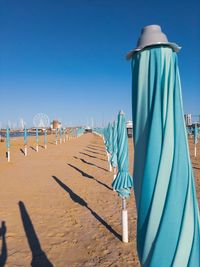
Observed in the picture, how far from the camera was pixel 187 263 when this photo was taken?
1368 millimetres

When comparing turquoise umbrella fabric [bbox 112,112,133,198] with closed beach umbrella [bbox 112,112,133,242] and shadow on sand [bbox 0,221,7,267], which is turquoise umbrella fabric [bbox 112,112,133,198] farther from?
shadow on sand [bbox 0,221,7,267]

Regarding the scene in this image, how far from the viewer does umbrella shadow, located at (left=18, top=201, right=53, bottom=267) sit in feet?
13.8

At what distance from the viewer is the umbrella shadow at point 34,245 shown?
4215 millimetres

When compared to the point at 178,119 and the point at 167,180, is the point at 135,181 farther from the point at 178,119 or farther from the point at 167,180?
the point at 178,119

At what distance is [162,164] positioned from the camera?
1.44 m

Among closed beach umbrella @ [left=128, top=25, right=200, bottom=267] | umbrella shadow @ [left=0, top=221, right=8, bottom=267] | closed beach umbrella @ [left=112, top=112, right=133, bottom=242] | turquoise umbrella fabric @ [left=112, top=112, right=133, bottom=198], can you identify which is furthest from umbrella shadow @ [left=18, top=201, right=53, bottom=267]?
closed beach umbrella @ [left=128, top=25, right=200, bottom=267]

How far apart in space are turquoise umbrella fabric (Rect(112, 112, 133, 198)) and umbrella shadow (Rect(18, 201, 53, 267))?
1.66 m

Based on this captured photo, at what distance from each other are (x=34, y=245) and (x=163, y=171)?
4.14m

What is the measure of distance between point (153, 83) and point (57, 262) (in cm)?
367

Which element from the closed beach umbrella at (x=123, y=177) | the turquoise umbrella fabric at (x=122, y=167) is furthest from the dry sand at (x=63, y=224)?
the turquoise umbrella fabric at (x=122, y=167)

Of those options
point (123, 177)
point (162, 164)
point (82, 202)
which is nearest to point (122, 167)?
point (123, 177)

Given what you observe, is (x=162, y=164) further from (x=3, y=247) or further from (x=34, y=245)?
(x=3, y=247)

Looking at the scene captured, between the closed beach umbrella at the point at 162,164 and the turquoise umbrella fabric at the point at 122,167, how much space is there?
3.36 metres

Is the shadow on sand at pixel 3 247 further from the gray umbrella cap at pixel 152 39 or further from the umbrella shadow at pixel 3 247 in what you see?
the gray umbrella cap at pixel 152 39
